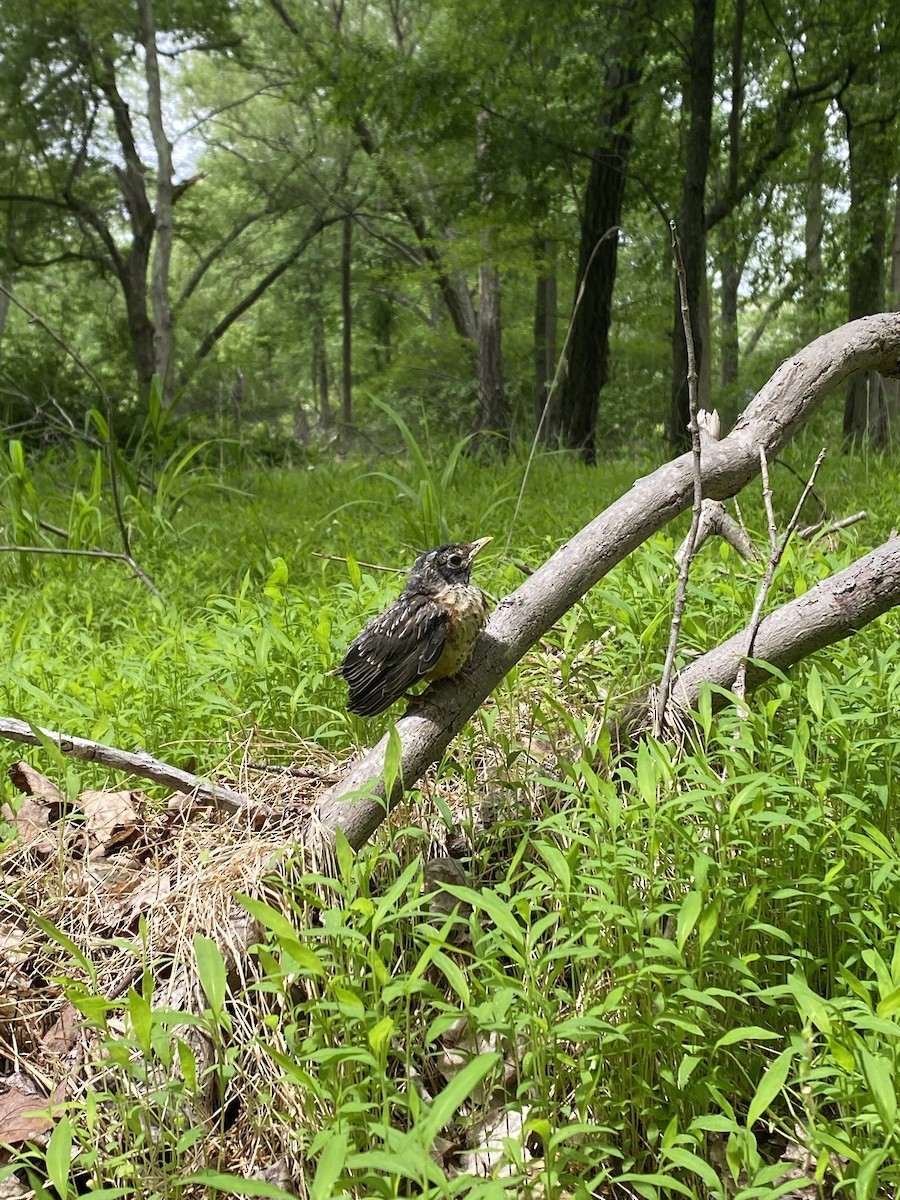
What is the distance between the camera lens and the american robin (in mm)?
1918

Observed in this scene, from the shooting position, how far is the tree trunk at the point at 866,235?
8.16 metres

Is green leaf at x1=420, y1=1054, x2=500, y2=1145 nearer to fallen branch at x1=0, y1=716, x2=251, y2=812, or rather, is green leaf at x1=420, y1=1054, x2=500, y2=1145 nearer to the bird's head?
the bird's head

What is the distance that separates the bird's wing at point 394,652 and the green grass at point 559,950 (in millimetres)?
316

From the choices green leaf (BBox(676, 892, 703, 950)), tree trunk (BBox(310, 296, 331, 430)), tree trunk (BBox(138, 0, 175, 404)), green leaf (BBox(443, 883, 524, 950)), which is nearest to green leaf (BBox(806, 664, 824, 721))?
green leaf (BBox(676, 892, 703, 950))

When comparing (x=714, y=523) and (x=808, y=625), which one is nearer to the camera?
(x=808, y=625)

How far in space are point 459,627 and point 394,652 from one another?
0.16 metres

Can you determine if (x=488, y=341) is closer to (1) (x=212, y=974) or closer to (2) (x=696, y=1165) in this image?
(1) (x=212, y=974)

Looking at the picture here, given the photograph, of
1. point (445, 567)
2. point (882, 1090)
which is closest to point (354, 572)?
point (445, 567)

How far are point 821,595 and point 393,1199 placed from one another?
1598 mm

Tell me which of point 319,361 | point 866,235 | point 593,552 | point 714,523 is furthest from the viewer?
point 319,361

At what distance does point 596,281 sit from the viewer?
7840 mm

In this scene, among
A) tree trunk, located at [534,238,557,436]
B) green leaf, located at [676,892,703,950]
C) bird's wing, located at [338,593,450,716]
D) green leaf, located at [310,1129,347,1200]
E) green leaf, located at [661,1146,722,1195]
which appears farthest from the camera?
tree trunk, located at [534,238,557,436]

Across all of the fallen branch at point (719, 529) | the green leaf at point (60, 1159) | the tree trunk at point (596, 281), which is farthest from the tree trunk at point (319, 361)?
the green leaf at point (60, 1159)

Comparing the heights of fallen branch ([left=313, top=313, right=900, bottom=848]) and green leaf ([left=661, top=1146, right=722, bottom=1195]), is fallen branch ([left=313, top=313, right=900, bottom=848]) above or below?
above
